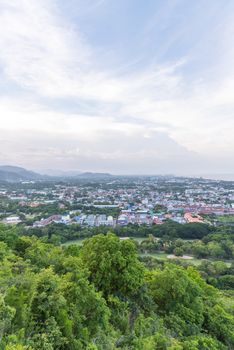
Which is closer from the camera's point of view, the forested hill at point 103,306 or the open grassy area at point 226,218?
the forested hill at point 103,306

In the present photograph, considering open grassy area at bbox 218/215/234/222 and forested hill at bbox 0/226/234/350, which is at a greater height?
forested hill at bbox 0/226/234/350

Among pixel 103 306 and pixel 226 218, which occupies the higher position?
pixel 103 306

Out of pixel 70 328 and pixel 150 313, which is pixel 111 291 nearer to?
pixel 150 313

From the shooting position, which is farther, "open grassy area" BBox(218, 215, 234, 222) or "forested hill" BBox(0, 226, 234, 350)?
"open grassy area" BBox(218, 215, 234, 222)

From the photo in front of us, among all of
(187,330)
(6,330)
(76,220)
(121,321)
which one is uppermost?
(6,330)

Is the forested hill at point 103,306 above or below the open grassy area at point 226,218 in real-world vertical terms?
above

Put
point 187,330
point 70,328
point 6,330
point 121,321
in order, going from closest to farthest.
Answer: point 6,330 → point 70,328 → point 121,321 → point 187,330

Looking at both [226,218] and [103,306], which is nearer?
[103,306]

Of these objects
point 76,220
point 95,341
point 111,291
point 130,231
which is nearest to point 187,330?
point 111,291
